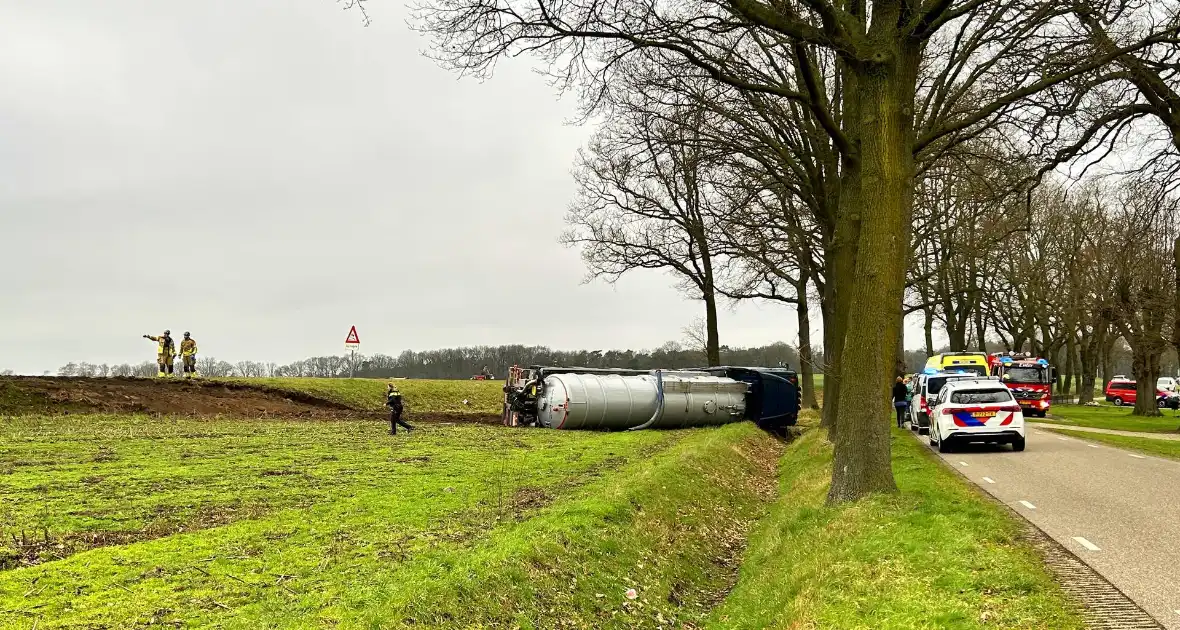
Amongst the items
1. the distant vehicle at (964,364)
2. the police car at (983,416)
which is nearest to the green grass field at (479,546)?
the police car at (983,416)

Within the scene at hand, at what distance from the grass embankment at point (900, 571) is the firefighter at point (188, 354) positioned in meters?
27.8

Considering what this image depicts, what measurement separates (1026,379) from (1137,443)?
18284mm

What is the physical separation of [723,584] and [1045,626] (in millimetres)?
5322

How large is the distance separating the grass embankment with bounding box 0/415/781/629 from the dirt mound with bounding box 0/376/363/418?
23.6 feet

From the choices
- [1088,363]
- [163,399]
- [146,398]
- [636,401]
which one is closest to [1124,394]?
[1088,363]

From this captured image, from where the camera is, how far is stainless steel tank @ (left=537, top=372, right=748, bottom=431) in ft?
93.5

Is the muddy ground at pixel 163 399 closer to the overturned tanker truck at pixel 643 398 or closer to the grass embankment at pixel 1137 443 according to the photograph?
the overturned tanker truck at pixel 643 398

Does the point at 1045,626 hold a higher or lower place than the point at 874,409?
lower

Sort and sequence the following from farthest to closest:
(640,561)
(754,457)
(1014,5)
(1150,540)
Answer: (754,457) → (1014,5) → (640,561) → (1150,540)

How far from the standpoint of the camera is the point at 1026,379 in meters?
40.7

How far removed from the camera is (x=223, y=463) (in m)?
16.5

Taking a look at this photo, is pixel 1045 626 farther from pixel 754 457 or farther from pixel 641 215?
pixel 641 215

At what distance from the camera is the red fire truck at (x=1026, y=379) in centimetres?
3912

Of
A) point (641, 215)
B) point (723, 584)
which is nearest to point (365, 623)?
point (723, 584)
